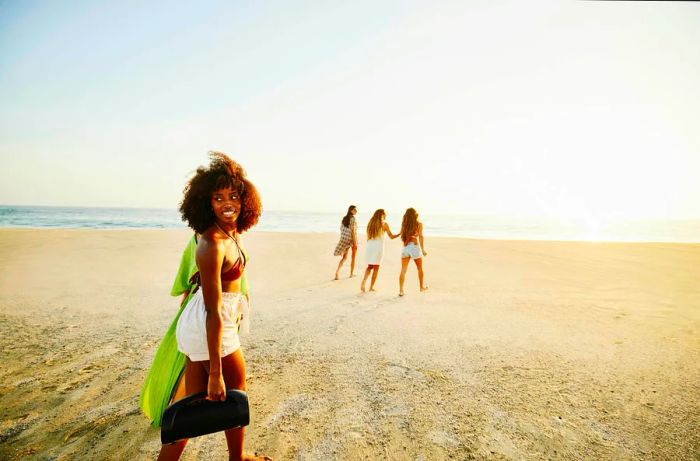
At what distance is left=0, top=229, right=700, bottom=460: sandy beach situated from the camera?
2.69m

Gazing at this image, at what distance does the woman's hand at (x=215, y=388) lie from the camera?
6.40 feet

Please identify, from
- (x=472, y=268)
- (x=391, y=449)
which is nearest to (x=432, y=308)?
(x=391, y=449)

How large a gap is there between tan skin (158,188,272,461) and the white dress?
595cm

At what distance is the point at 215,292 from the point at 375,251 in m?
6.46

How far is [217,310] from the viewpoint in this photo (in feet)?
6.40

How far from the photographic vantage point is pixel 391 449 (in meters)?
2.62

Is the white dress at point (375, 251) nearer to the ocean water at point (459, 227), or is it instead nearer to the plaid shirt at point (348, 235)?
the plaid shirt at point (348, 235)

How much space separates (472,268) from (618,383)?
7.31m

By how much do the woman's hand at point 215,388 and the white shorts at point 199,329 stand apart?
153 millimetres

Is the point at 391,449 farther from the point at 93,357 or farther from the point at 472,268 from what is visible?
the point at 472,268

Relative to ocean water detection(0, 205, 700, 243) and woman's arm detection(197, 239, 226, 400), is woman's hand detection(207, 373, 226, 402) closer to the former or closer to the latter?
woman's arm detection(197, 239, 226, 400)

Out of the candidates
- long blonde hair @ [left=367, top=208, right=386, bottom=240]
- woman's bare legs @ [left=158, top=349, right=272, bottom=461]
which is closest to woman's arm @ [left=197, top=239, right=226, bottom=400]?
woman's bare legs @ [left=158, top=349, right=272, bottom=461]

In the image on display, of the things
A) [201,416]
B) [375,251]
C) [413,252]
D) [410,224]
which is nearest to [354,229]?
[375,251]

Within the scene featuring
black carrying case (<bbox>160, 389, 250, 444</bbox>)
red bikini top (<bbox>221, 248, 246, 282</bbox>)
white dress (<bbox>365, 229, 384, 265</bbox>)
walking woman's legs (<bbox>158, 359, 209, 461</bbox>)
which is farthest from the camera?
white dress (<bbox>365, 229, 384, 265</bbox>)
